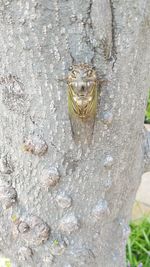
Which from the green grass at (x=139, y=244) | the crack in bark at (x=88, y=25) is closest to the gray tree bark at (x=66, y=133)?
the crack in bark at (x=88, y=25)

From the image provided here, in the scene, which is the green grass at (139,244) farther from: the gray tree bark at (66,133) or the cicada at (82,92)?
the cicada at (82,92)

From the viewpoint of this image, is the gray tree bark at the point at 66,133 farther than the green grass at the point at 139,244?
No

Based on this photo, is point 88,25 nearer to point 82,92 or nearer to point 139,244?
point 82,92

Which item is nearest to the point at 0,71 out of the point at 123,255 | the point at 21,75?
the point at 21,75

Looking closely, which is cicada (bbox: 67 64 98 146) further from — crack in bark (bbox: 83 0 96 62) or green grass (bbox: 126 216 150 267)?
green grass (bbox: 126 216 150 267)

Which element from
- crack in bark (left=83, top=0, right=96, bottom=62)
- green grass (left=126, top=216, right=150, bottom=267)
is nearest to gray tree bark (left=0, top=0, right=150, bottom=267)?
crack in bark (left=83, top=0, right=96, bottom=62)
